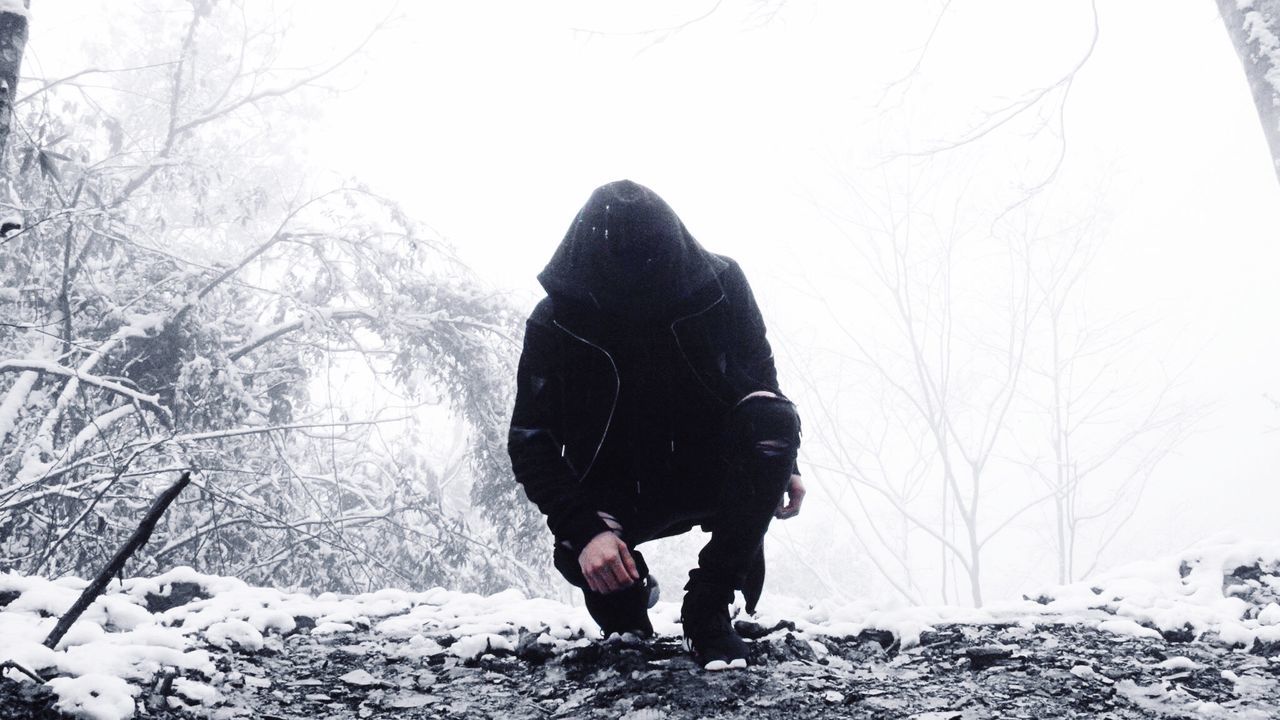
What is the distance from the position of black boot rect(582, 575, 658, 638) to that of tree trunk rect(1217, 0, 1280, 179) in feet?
12.0

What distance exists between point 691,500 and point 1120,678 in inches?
42.1

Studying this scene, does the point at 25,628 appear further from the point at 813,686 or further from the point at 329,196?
the point at 329,196

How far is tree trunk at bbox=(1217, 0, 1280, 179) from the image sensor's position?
3668mm

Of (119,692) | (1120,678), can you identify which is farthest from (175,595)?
(1120,678)

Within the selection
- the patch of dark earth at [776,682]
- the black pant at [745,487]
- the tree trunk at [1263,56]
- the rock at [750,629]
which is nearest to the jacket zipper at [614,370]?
the black pant at [745,487]

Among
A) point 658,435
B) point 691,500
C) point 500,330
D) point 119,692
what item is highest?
point 500,330

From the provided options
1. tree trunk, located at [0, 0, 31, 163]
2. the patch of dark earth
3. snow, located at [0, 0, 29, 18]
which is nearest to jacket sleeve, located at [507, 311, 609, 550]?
the patch of dark earth

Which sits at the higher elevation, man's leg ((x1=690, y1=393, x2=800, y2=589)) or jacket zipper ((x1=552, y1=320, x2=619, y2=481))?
jacket zipper ((x1=552, y1=320, x2=619, y2=481))

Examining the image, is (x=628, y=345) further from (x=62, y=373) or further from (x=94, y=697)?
(x=62, y=373)

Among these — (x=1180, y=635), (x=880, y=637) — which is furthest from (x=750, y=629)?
(x=1180, y=635)

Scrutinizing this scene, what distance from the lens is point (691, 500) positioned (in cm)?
202

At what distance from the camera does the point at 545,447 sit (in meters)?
1.86

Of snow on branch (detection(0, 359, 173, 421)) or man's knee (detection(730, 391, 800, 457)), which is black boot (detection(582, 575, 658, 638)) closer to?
man's knee (detection(730, 391, 800, 457))

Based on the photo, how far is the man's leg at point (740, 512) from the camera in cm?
183
